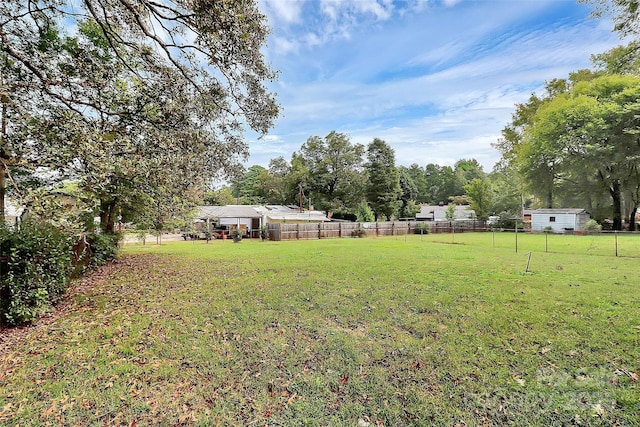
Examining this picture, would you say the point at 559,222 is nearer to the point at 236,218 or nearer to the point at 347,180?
the point at 347,180

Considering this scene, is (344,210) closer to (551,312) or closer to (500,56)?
(500,56)

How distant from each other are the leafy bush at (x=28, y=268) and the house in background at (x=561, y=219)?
34.1 meters

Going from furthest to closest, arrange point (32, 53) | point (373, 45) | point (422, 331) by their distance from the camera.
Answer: point (373, 45) → point (32, 53) → point (422, 331)

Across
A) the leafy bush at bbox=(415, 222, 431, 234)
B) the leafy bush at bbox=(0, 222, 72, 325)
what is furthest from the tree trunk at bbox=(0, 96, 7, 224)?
the leafy bush at bbox=(415, 222, 431, 234)

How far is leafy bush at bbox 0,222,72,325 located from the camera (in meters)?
4.06

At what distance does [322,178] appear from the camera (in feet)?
114

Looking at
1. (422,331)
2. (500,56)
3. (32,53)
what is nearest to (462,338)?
(422,331)

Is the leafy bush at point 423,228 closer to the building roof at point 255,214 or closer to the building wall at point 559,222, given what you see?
the building roof at point 255,214

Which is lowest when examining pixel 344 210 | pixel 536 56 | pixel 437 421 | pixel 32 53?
pixel 437 421

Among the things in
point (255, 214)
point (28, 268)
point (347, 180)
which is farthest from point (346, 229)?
point (28, 268)

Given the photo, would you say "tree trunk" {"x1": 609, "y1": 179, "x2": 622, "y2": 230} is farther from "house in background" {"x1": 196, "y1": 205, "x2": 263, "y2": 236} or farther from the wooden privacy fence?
"house in background" {"x1": 196, "y1": 205, "x2": 263, "y2": 236}

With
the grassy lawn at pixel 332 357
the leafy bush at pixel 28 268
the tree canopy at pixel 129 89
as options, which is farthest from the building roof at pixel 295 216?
the leafy bush at pixel 28 268

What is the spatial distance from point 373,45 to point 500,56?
13.0 ft

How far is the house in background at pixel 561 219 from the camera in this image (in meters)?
28.4
